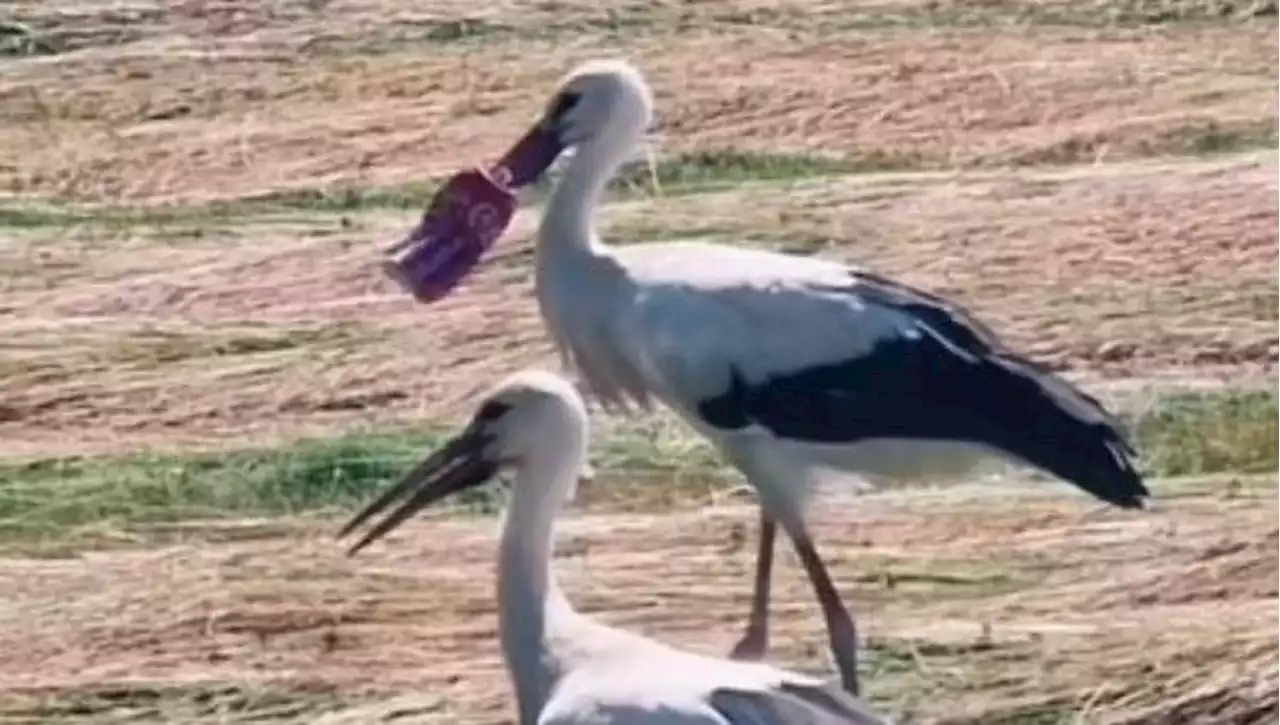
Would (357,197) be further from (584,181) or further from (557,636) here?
(557,636)

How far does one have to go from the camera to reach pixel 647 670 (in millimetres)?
5715

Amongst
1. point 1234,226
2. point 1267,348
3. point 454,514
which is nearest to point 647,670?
point 454,514

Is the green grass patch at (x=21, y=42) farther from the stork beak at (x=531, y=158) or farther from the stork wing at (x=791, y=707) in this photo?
the stork wing at (x=791, y=707)

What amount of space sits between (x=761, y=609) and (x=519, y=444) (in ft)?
2.78

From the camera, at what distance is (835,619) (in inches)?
266

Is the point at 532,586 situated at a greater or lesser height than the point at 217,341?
greater

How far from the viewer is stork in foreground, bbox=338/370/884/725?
5.52 m

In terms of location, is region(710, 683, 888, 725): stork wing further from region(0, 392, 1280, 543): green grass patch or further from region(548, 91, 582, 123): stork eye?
region(0, 392, 1280, 543): green grass patch

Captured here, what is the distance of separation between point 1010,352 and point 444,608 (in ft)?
4.15

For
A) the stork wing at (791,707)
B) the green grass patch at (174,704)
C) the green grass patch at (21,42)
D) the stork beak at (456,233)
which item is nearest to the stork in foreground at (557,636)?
the stork wing at (791,707)

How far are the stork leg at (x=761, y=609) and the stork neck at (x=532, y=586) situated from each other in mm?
717

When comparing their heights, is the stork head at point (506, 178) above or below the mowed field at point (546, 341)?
above

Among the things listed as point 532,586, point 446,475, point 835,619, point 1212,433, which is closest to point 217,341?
point 1212,433

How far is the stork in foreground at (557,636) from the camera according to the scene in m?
5.52
